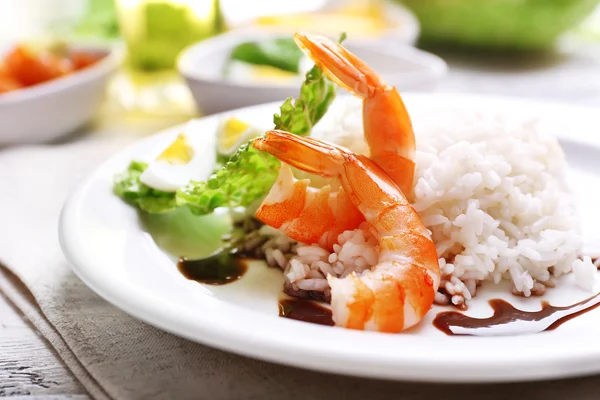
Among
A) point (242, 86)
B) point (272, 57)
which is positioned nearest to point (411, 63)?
point (272, 57)

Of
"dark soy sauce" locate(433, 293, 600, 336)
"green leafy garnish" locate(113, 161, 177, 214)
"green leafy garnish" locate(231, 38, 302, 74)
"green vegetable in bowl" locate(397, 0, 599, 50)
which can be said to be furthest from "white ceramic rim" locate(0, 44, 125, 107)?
"dark soy sauce" locate(433, 293, 600, 336)

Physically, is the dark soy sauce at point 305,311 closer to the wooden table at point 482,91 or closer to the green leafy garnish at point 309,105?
the wooden table at point 482,91

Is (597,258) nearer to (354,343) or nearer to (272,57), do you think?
(354,343)

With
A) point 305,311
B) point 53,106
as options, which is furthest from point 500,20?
point 305,311

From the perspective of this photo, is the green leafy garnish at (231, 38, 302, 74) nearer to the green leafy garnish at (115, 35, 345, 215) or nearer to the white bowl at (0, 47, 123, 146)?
the white bowl at (0, 47, 123, 146)

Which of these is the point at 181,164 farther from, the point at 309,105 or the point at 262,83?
the point at 262,83

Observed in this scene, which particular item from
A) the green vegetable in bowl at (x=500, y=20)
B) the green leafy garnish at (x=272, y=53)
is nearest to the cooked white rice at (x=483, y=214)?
the green leafy garnish at (x=272, y=53)
